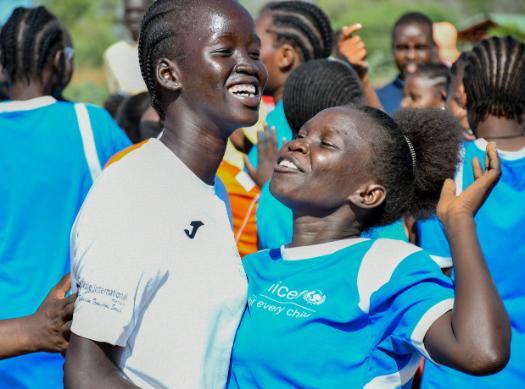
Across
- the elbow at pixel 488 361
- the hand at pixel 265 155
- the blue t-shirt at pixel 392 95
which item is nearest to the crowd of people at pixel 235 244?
the elbow at pixel 488 361

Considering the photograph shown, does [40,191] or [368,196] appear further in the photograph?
[40,191]

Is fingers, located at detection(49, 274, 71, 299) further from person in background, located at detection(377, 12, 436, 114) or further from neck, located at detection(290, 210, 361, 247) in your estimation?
person in background, located at detection(377, 12, 436, 114)

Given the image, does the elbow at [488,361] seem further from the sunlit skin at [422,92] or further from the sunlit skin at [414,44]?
the sunlit skin at [414,44]

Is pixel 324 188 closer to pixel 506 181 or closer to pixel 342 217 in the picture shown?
pixel 342 217

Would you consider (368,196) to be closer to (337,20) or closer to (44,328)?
(44,328)

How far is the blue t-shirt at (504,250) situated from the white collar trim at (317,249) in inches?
38.6

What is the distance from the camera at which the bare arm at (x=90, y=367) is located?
2.06 m

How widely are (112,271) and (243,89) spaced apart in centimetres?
78

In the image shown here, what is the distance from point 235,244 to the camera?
2500 millimetres

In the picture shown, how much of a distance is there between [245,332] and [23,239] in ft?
4.66

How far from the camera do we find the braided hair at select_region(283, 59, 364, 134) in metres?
3.85

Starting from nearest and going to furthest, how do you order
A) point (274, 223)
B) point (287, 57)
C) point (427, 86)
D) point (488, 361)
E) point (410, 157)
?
point (488, 361)
point (410, 157)
point (274, 223)
point (287, 57)
point (427, 86)

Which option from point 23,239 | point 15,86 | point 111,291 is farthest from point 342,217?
point 15,86

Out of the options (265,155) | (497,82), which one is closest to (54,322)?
(265,155)
